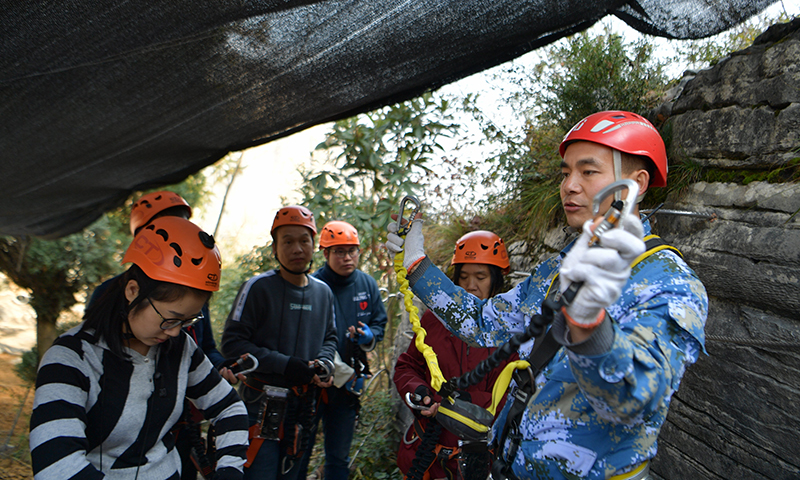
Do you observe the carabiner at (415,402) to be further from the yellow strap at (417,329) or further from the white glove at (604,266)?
the white glove at (604,266)

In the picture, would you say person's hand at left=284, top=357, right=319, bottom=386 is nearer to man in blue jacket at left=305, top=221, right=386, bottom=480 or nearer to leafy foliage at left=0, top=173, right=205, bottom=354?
man in blue jacket at left=305, top=221, right=386, bottom=480

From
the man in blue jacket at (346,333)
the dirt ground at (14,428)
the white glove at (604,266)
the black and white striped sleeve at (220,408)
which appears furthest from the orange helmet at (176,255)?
the dirt ground at (14,428)

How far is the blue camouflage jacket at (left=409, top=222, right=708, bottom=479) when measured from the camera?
42.6 inches

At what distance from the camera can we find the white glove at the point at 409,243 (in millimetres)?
2090

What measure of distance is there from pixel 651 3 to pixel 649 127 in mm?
629

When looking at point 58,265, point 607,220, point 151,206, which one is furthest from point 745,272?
point 58,265

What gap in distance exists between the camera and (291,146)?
3156cm

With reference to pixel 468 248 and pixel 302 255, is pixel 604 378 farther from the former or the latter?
pixel 302 255

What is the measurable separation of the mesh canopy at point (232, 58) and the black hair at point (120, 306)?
35.7 inches

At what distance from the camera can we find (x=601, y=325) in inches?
41.0

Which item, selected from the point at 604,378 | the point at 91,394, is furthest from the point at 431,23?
the point at 91,394

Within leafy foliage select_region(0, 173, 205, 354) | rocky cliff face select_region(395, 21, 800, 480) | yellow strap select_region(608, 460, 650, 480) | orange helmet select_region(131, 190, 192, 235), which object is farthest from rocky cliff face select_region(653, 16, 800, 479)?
leafy foliage select_region(0, 173, 205, 354)

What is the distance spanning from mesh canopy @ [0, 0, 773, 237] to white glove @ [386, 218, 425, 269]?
0.79 m

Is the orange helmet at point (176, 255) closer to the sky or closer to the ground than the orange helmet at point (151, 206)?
closer to the ground
